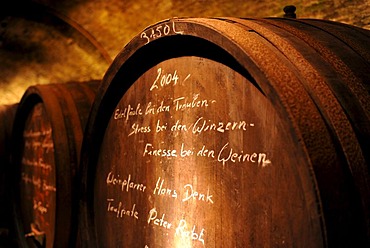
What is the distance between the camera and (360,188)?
1.16m

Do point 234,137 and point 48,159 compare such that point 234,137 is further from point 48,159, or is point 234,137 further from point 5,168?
point 5,168

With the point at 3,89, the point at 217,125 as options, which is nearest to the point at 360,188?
the point at 217,125

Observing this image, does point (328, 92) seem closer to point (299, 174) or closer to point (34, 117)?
point (299, 174)

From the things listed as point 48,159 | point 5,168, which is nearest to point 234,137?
point 48,159

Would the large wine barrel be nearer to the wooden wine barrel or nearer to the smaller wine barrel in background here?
the wooden wine barrel

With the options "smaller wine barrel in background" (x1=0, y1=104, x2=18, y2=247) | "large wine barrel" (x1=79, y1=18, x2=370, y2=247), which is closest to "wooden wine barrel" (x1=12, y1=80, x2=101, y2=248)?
"smaller wine barrel in background" (x1=0, y1=104, x2=18, y2=247)

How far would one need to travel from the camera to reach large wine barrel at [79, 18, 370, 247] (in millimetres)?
1156

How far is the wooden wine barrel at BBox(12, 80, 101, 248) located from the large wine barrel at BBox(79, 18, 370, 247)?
417mm

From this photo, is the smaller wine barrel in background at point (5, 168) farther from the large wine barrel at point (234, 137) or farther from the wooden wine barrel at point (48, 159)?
the large wine barrel at point (234, 137)

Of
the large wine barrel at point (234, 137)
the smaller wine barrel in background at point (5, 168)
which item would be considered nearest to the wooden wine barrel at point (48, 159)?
the smaller wine barrel in background at point (5, 168)

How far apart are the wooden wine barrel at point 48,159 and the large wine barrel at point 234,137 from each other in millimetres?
417

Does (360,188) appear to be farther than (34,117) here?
No

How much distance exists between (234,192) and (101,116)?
0.86 m

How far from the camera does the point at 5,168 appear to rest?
396 cm
